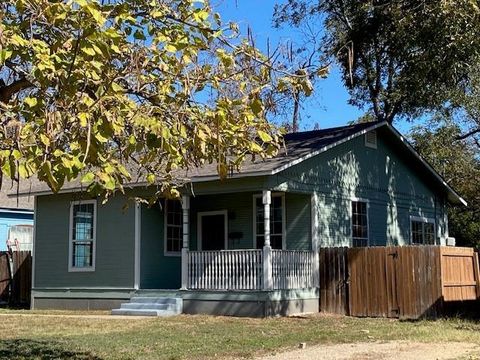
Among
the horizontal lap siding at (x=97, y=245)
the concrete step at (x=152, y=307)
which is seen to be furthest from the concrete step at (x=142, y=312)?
the horizontal lap siding at (x=97, y=245)

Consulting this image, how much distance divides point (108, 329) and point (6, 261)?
10.0 meters

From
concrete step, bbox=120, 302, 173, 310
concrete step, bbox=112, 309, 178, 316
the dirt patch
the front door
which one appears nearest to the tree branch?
the dirt patch

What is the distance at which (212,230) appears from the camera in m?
21.1

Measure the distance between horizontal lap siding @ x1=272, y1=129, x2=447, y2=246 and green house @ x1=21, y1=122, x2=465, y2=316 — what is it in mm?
33

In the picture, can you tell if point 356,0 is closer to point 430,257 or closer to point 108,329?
point 430,257

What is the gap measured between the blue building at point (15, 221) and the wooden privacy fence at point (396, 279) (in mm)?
14791

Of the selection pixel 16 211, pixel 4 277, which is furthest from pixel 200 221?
pixel 16 211

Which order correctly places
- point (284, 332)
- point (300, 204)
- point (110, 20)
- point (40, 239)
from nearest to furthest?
point (110, 20), point (284, 332), point (300, 204), point (40, 239)

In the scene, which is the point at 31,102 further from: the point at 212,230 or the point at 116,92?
the point at 212,230

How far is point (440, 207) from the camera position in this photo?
25.4 m

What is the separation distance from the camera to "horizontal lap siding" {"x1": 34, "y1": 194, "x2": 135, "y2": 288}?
2031 centimetres

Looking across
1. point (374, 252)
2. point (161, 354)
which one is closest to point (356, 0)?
point (374, 252)

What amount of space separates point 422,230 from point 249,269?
29.6ft

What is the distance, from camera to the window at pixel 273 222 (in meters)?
19.5
